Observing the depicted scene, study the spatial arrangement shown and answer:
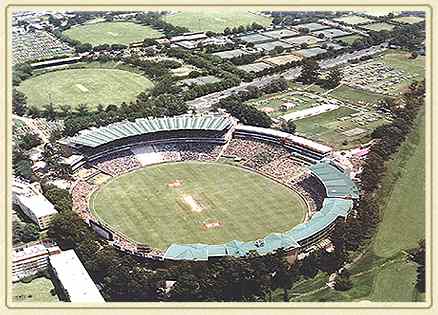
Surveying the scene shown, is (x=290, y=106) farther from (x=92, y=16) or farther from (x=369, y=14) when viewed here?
(x=92, y=16)

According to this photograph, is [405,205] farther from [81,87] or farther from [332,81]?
[81,87]

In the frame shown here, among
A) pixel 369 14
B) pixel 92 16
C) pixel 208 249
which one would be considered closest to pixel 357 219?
pixel 208 249

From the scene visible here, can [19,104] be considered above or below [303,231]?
below

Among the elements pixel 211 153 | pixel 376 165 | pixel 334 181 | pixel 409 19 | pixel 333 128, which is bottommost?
pixel 211 153

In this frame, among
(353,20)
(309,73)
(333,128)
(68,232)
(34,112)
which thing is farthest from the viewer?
(353,20)

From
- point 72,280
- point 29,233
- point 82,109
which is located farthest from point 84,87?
point 72,280

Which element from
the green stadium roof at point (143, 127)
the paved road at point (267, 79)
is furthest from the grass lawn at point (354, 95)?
the green stadium roof at point (143, 127)

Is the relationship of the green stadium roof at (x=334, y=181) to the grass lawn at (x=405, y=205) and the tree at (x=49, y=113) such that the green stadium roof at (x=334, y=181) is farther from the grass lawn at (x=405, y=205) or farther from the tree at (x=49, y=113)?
the tree at (x=49, y=113)
